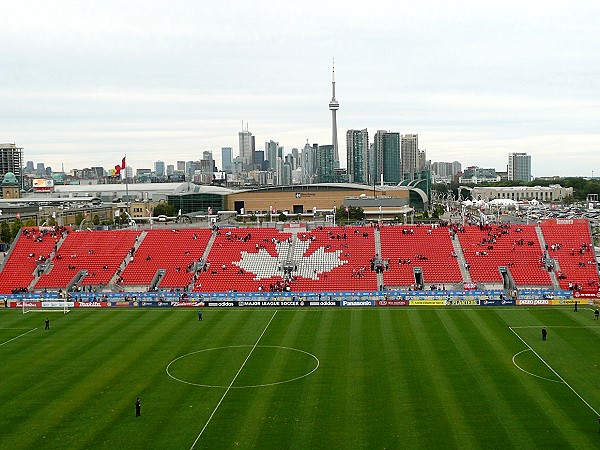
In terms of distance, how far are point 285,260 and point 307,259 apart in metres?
2.25

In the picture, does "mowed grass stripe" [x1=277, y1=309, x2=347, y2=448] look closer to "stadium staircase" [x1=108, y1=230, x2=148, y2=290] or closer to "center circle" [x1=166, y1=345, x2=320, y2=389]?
"center circle" [x1=166, y1=345, x2=320, y2=389]

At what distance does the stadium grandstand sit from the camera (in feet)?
200

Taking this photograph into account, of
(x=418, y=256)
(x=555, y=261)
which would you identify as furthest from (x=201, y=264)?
(x=555, y=261)

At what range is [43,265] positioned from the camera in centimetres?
6725

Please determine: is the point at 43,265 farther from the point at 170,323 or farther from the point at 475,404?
the point at 475,404

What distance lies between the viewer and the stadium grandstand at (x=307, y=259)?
61031mm

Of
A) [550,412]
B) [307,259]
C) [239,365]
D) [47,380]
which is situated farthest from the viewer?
[307,259]

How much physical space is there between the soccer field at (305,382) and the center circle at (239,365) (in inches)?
4.4

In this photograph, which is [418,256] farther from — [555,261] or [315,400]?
[315,400]

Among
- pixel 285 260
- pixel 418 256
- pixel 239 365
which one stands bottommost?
pixel 239 365

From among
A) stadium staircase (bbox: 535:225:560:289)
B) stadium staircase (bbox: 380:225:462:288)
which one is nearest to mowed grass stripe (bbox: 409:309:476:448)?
stadium staircase (bbox: 380:225:462:288)

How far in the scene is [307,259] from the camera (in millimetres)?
66438

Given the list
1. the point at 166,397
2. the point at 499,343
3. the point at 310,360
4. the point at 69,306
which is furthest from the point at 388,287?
the point at 166,397

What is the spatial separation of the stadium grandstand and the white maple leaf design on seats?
10 centimetres
